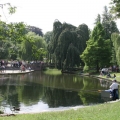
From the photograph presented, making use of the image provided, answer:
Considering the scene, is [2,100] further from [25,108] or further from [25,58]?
[25,58]

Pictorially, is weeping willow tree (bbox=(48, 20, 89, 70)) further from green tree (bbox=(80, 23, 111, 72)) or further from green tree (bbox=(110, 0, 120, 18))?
green tree (bbox=(110, 0, 120, 18))

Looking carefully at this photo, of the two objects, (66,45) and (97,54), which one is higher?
A: (66,45)

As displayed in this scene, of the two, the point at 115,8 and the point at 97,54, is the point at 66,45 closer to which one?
the point at 97,54

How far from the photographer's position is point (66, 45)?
156 ft

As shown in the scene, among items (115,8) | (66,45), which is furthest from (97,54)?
(115,8)

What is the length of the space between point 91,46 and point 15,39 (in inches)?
1354

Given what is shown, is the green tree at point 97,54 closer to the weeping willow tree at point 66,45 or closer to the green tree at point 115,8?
the weeping willow tree at point 66,45

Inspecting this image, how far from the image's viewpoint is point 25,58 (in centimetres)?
5281

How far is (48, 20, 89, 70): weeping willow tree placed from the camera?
46.5m

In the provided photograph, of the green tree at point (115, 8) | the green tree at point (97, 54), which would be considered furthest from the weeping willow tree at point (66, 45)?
the green tree at point (115, 8)

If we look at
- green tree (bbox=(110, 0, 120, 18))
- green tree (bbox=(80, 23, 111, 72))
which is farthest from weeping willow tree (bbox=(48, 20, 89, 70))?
green tree (bbox=(110, 0, 120, 18))

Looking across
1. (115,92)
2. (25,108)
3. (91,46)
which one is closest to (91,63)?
(91,46)

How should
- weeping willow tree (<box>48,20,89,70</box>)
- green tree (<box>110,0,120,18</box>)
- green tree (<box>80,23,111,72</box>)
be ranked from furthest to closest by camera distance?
weeping willow tree (<box>48,20,89,70</box>), green tree (<box>80,23,111,72</box>), green tree (<box>110,0,120,18</box>)

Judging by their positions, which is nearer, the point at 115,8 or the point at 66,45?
the point at 115,8
